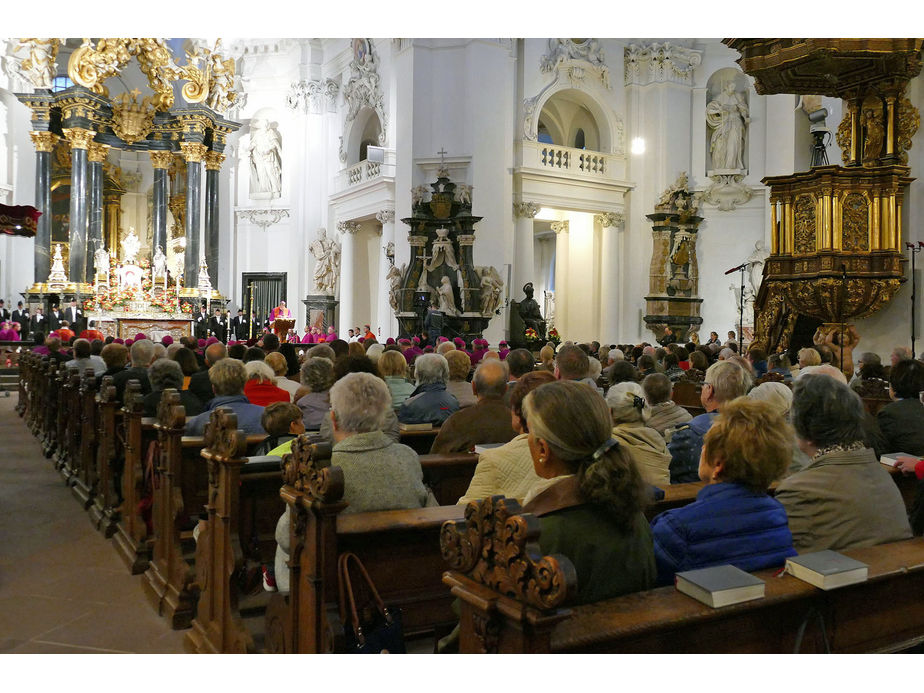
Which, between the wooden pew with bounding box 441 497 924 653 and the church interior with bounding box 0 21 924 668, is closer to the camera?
the wooden pew with bounding box 441 497 924 653

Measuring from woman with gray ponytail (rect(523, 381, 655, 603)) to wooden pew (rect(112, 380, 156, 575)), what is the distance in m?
3.47

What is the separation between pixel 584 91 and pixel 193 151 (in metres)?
10.3

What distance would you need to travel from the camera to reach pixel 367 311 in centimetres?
2252

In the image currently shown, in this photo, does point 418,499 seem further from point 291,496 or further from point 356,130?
point 356,130

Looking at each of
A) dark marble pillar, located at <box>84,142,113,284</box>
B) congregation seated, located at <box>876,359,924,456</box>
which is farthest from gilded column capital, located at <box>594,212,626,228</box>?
congregation seated, located at <box>876,359,924,456</box>

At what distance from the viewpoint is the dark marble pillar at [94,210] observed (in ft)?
67.5

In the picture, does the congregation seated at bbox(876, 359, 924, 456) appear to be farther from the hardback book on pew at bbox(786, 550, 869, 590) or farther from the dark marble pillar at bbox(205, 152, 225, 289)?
the dark marble pillar at bbox(205, 152, 225, 289)

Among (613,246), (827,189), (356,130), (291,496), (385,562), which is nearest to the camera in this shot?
(291,496)

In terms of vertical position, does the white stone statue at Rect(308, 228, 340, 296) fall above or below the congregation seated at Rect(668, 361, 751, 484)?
above

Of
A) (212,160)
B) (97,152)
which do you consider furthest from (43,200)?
(212,160)

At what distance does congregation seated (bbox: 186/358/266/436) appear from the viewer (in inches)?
181

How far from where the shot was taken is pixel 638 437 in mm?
3564
